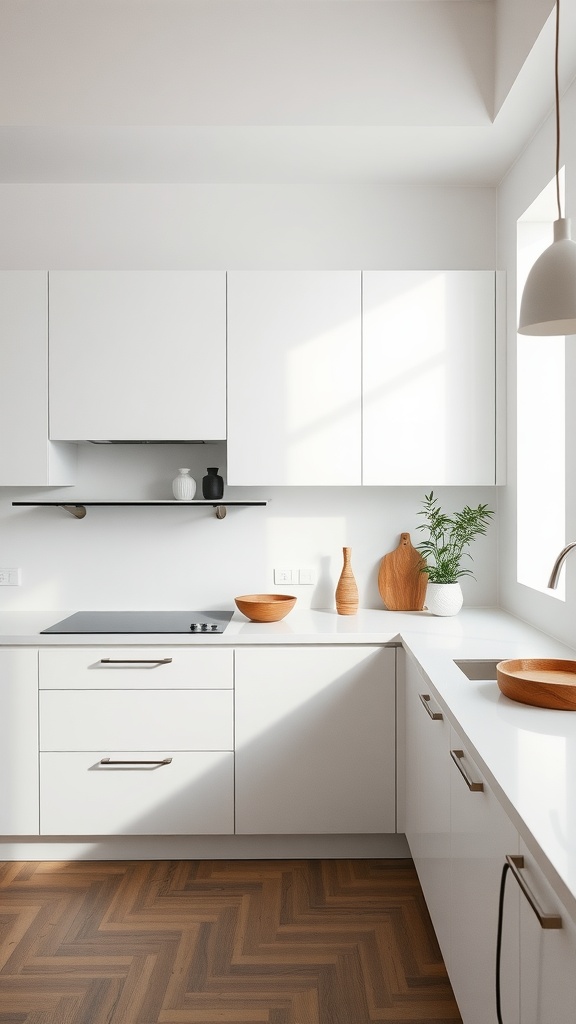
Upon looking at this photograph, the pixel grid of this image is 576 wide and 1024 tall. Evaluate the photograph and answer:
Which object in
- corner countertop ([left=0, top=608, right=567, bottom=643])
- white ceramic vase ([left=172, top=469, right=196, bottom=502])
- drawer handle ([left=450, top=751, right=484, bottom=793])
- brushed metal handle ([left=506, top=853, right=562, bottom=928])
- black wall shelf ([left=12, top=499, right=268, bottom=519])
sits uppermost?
white ceramic vase ([left=172, top=469, right=196, bottom=502])

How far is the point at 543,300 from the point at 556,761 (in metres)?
0.87

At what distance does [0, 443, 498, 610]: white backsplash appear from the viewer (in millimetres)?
3240

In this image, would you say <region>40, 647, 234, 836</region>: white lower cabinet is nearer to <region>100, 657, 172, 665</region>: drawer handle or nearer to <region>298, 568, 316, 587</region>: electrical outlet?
<region>100, 657, 172, 665</region>: drawer handle

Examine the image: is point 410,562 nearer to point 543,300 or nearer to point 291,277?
point 291,277

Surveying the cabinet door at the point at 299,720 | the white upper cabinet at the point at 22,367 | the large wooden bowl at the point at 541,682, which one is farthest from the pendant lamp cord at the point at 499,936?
the white upper cabinet at the point at 22,367

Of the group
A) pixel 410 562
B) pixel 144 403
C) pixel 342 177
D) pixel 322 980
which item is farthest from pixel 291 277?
pixel 322 980

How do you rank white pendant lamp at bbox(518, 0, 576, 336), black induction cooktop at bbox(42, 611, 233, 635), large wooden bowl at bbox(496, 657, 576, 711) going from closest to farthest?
1. white pendant lamp at bbox(518, 0, 576, 336)
2. large wooden bowl at bbox(496, 657, 576, 711)
3. black induction cooktop at bbox(42, 611, 233, 635)

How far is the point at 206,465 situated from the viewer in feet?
10.6

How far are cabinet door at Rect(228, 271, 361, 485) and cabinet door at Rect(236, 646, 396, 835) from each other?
2.25 ft

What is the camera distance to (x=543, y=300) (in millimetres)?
1478

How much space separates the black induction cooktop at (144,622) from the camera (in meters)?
2.72

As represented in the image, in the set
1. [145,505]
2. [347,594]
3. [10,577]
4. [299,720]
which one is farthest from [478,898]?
[10,577]

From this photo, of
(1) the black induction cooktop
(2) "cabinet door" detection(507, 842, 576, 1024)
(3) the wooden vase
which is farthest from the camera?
(3) the wooden vase

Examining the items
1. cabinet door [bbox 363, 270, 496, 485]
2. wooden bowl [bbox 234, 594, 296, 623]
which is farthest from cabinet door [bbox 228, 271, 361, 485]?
wooden bowl [bbox 234, 594, 296, 623]
